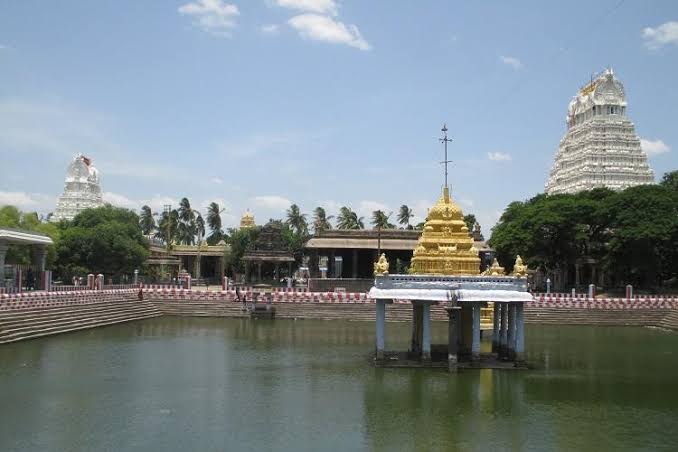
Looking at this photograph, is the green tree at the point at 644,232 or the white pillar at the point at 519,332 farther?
the green tree at the point at 644,232

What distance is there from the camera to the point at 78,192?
79812 mm

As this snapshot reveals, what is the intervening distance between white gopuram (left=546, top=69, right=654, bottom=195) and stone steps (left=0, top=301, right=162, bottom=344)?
43408 mm

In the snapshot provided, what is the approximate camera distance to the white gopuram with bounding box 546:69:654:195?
62188 mm

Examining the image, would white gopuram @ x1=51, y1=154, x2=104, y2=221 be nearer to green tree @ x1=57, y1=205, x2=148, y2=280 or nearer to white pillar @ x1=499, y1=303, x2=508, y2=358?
green tree @ x1=57, y1=205, x2=148, y2=280

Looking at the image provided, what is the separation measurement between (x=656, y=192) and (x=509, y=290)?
30.6 metres

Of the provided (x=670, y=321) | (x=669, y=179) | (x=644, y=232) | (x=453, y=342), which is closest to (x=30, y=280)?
(x=453, y=342)

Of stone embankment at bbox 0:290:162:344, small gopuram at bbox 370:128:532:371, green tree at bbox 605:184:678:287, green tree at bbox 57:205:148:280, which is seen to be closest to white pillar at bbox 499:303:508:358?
small gopuram at bbox 370:128:532:371

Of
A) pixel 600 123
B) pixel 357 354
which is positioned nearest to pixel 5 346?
pixel 357 354

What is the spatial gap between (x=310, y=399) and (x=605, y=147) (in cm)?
5507

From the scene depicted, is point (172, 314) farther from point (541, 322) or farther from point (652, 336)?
point (652, 336)

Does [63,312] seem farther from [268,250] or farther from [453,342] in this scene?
[268,250]

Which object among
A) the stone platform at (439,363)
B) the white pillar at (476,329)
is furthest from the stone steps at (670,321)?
the white pillar at (476,329)

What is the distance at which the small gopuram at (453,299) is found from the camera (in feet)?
62.5

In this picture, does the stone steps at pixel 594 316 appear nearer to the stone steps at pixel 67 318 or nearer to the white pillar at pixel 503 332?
the white pillar at pixel 503 332
